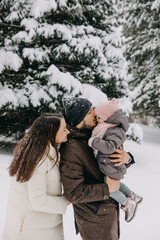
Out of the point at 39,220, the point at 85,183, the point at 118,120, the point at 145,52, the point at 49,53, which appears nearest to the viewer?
the point at 39,220

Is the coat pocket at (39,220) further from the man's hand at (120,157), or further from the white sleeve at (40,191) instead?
the man's hand at (120,157)

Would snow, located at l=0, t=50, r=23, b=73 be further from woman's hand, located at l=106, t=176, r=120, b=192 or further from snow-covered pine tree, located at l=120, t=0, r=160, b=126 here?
snow-covered pine tree, located at l=120, t=0, r=160, b=126

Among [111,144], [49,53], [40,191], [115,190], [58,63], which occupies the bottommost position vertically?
[115,190]

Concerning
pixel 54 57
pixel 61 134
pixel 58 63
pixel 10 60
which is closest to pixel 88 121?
pixel 61 134

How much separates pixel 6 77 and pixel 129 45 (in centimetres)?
806

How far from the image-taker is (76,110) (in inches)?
82.6

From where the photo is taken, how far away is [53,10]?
625cm

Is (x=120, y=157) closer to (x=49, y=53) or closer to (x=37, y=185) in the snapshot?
(x=37, y=185)

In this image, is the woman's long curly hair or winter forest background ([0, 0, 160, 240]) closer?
the woman's long curly hair

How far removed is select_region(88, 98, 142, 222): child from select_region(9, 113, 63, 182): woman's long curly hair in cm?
45

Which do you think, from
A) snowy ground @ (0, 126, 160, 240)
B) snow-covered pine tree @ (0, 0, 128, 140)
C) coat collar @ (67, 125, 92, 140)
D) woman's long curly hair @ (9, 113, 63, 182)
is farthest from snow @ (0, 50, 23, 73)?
woman's long curly hair @ (9, 113, 63, 182)

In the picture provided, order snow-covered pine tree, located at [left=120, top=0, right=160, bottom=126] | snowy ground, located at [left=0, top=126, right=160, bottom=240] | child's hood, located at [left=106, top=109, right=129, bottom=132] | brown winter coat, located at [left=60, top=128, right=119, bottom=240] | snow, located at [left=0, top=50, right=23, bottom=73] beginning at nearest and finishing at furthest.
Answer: brown winter coat, located at [left=60, top=128, right=119, bottom=240]
child's hood, located at [left=106, top=109, right=129, bottom=132]
snowy ground, located at [left=0, top=126, right=160, bottom=240]
snow, located at [left=0, top=50, right=23, bottom=73]
snow-covered pine tree, located at [left=120, top=0, right=160, bottom=126]

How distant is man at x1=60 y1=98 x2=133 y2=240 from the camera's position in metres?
1.85

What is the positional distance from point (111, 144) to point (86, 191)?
607 millimetres
